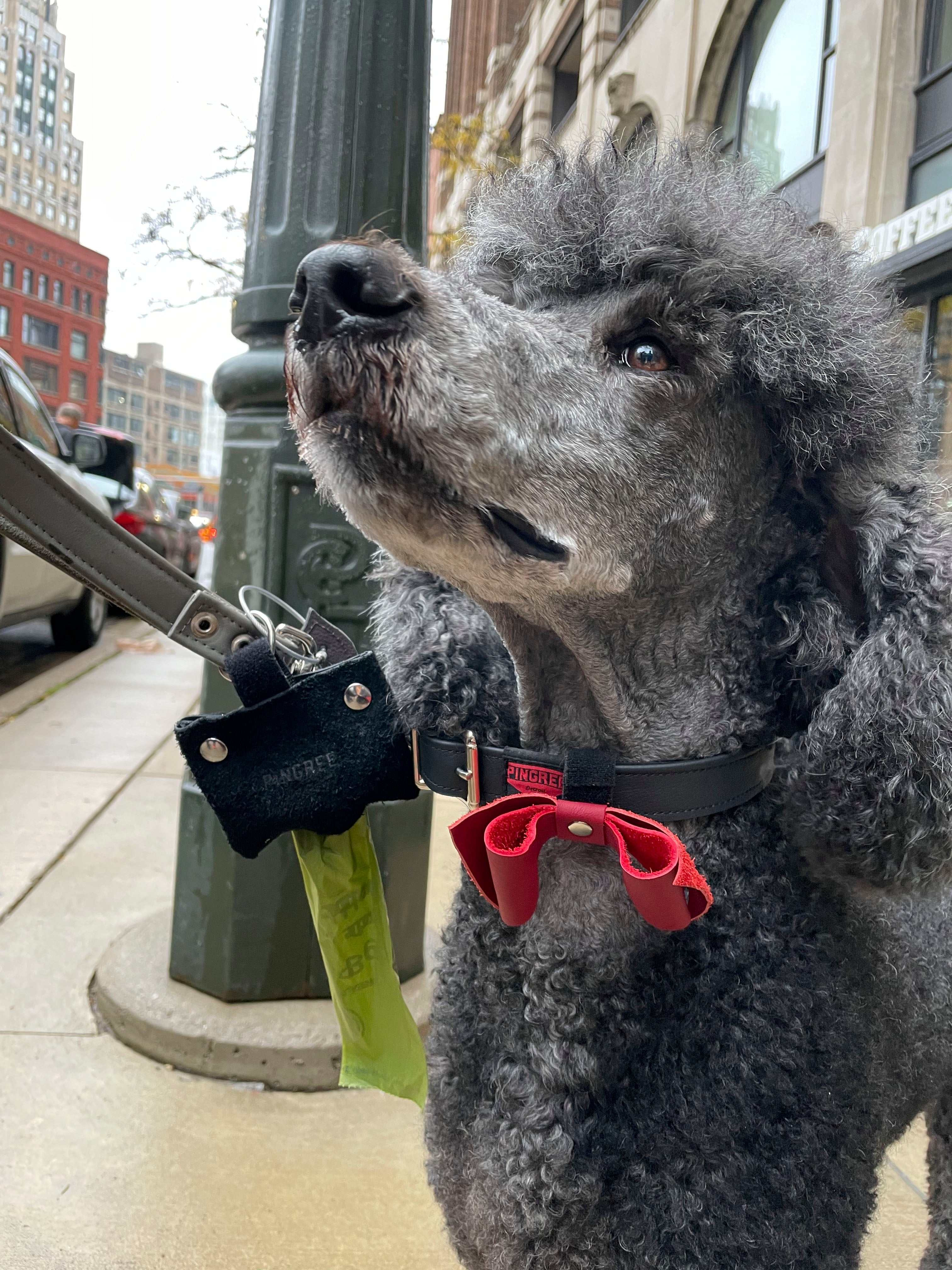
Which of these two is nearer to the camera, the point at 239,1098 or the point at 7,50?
A: the point at 239,1098

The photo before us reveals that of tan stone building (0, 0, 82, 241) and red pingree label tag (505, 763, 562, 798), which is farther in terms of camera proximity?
tan stone building (0, 0, 82, 241)

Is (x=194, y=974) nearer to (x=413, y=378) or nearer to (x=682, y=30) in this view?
(x=413, y=378)

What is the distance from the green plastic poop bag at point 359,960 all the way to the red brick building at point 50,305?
178 inches

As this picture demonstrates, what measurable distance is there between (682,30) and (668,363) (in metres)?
11.7

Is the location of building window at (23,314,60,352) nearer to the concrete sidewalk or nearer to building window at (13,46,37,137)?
building window at (13,46,37,137)

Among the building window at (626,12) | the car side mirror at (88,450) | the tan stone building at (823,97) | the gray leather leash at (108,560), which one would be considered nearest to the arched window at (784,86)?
the tan stone building at (823,97)

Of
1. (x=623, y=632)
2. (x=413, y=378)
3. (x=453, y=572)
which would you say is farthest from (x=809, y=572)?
(x=413, y=378)

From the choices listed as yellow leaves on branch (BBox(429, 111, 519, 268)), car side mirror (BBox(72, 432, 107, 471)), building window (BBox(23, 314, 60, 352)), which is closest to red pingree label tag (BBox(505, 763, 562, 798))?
car side mirror (BBox(72, 432, 107, 471))

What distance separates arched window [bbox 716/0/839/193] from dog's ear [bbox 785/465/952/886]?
8.22 metres

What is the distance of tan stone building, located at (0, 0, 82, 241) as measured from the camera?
10.0 feet

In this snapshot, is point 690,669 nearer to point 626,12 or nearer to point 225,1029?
point 225,1029

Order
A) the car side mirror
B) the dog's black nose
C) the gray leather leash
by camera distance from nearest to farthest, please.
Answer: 1. the dog's black nose
2. the gray leather leash
3. the car side mirror

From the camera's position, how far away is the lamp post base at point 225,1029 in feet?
8.68

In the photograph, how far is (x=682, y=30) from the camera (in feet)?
35.0
